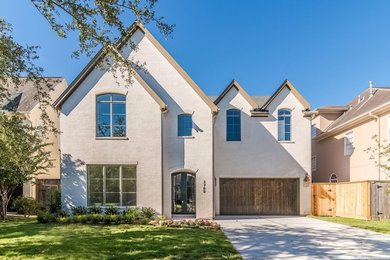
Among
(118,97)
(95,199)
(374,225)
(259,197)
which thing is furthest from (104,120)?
(374,225)

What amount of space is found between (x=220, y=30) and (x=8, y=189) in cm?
1476

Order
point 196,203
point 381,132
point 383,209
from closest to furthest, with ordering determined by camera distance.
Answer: point 383,209 < point 196,203 < point 381,132

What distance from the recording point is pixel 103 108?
1377 cm

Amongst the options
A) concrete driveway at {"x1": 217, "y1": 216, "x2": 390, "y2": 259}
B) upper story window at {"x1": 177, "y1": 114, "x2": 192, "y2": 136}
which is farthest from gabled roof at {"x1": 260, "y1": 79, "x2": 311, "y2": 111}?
concrete driveway at {"x1": 217, "y1": 216, "x2": 390, "y2": 259}

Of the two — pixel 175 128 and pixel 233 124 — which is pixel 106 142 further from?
pixel 233 124

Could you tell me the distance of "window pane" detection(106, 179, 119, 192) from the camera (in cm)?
1337

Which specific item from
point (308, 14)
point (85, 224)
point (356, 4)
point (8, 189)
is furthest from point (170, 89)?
point (356, 4)

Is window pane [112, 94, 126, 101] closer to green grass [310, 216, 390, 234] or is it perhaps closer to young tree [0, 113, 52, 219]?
young tree [0, 113, 52, 219]

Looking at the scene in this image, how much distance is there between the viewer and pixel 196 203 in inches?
544

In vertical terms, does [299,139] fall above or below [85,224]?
above

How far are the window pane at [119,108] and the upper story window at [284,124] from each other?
9.38 metres

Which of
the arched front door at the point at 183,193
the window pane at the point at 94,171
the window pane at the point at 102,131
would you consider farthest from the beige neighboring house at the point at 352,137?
the window pane at the point at 94,171

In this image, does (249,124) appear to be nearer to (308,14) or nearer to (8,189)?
(308,14)

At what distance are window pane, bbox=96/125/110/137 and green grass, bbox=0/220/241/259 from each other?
4681 mm
